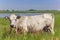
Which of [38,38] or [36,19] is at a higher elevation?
[36,19]

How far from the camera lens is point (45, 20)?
11234 mm

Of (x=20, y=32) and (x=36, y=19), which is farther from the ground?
(x=36, y=19)

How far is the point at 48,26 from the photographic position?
36.9 feet

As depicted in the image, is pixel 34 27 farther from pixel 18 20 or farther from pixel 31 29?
pixel 18 20

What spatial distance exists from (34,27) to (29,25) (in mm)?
299

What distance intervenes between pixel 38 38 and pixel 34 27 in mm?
2843

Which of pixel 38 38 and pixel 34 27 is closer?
pixel 38 38

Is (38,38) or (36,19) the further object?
(36,19)

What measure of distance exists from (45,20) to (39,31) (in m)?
0.73

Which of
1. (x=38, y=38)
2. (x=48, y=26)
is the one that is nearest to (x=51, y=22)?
(x=48, y=26)

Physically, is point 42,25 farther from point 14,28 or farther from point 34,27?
point 14,28

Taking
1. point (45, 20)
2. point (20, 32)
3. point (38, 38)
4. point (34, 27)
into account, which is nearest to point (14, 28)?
point (20, 32)

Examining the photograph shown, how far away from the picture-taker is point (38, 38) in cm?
817

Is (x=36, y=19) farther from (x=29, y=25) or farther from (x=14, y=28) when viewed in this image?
(x=14, y=28)
